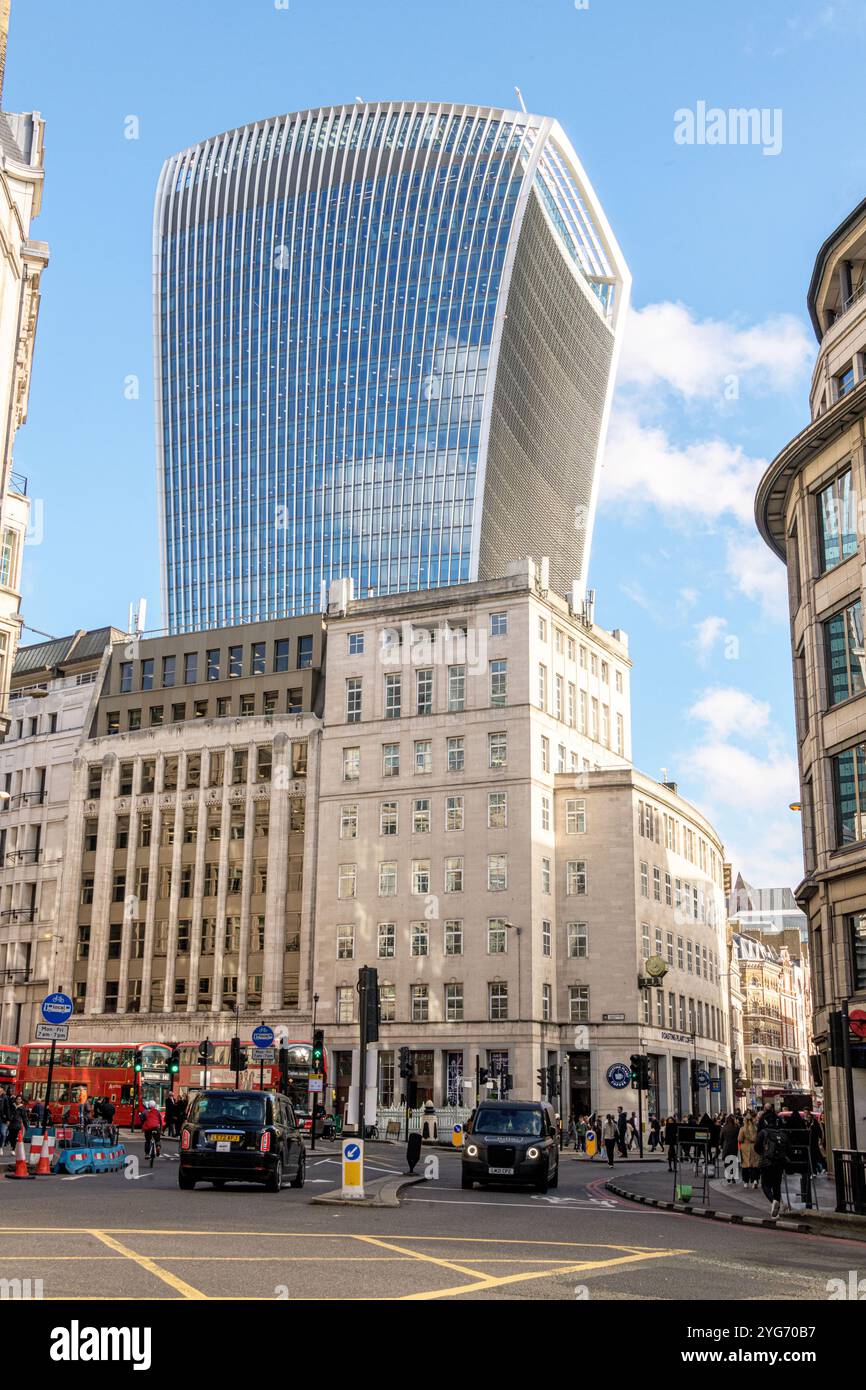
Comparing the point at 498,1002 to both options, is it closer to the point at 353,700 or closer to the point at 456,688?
the point at 456,688

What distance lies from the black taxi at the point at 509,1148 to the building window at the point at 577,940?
51.8 m

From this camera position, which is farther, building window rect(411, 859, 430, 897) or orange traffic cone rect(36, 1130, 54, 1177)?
building window rect(411, 859, 430, 897)

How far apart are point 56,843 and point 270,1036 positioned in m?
55.2

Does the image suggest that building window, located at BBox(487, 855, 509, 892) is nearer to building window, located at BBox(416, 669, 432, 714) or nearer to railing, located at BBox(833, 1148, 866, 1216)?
Answer: building window, located at BBox(416, 669, 432, 714)

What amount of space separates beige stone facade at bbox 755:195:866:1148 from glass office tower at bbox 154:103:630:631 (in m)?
102

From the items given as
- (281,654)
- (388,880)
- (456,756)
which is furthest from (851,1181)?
(281,654)

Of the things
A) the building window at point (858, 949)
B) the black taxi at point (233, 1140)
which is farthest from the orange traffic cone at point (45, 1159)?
the building window at point (858, 949)

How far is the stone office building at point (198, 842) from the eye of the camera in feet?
291

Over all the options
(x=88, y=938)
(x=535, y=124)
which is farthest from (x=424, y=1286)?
(x=535, y=124)

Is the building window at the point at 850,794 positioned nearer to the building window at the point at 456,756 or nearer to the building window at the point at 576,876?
the building window at the point at 576,876

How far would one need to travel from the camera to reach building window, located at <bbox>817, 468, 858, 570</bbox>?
3612 centimetres

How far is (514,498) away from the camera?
151500mm

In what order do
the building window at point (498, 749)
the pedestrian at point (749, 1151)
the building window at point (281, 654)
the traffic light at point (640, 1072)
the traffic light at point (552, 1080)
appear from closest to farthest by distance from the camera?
1. the pedestrian at point (749, 1151)
2. the traffic light at point (640, 1072)
3. the traffic light at point (552, 1080)
4. the building window at point (498, 749)
5. the building window at point (281, 654)

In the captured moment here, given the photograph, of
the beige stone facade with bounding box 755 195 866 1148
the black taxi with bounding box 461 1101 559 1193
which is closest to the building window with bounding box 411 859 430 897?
the beige stone facade with bounding box 755 195 866 1148
